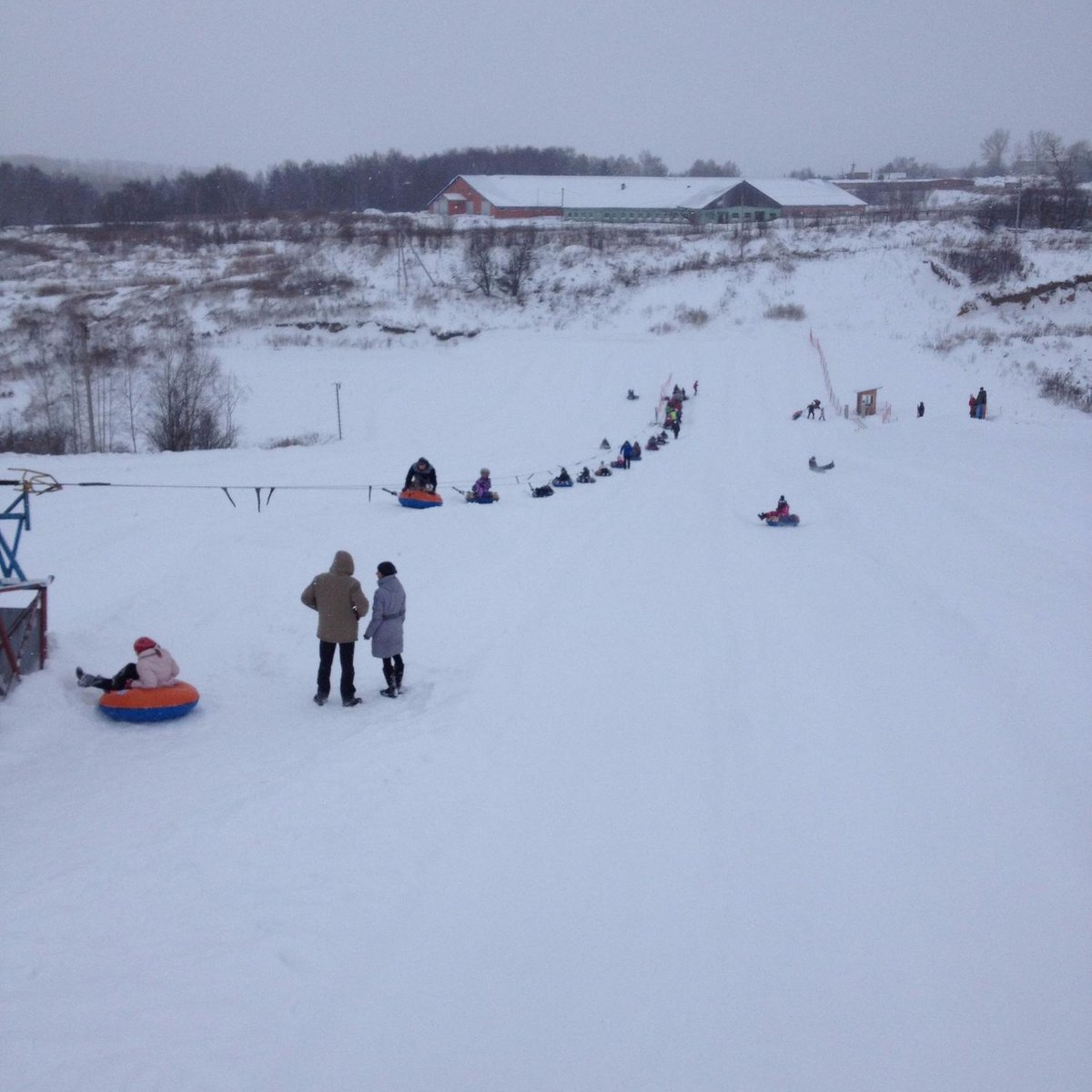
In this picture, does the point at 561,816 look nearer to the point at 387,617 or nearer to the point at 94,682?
the point at 387,617

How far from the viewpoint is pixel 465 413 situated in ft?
109

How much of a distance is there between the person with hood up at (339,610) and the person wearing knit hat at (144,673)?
1.30 m

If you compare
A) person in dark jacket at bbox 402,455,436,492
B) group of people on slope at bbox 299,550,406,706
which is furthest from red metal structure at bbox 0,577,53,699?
person in dark jacket at bbox 402,455,436,492

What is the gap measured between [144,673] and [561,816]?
398cm

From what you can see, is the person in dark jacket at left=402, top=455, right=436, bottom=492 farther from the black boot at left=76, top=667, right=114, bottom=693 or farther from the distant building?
the distant building

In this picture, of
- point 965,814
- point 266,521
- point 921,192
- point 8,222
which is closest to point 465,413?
point 266,521

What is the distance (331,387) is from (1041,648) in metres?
32.6

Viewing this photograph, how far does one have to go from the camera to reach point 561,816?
6258 millimetres

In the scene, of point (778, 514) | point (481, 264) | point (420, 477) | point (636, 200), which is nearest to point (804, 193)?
point (636, 200)

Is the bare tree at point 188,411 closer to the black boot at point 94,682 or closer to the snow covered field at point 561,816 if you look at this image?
the snow covered field at point 561,816

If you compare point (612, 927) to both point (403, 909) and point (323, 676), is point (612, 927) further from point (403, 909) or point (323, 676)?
point (323, 676)

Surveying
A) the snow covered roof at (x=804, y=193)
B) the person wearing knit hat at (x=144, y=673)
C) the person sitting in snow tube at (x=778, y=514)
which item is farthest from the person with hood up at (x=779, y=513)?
the snow covered roof at (x=804, y=193)

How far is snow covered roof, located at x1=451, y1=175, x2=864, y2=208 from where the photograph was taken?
2746 inches

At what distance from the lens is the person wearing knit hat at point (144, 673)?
25.0 feet
